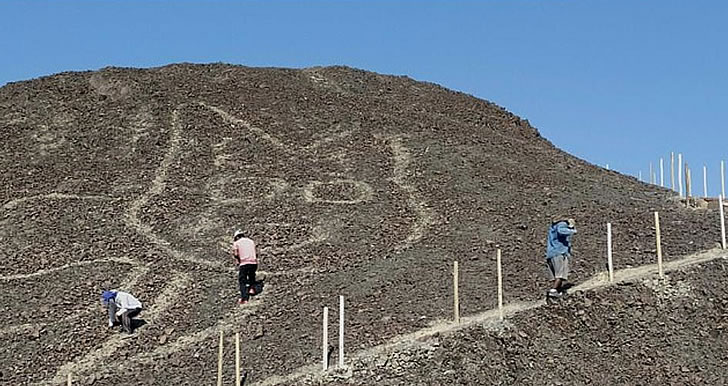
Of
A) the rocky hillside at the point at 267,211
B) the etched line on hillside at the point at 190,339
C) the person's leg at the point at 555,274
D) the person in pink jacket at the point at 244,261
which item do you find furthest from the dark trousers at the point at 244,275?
the person's leg at the point at 555,274

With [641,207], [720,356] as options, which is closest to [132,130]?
[641,207]

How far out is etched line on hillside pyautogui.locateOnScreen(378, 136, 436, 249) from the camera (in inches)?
1059

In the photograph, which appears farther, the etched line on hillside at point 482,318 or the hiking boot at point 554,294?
the hiking boot at point 554,294

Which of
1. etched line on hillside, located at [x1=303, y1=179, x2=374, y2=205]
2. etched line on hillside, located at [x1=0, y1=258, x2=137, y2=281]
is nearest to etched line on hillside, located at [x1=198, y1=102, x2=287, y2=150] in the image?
etched line on hillside, located at [x1=303, y1=179, x2=374, y2=205]

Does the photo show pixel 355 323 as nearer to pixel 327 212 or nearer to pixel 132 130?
pixel 327 212

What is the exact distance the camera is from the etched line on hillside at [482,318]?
751 inches

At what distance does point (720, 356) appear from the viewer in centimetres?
1950

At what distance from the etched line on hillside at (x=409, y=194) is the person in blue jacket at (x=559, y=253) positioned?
5.43 m

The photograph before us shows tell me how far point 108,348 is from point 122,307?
1.04m

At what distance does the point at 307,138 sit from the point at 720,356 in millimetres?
17413

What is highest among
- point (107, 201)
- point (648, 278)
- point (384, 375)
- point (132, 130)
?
point (132, 130)

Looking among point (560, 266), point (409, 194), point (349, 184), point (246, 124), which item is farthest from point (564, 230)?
point (246, 124)

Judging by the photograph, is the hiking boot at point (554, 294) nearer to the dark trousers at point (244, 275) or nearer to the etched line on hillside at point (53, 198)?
the dark trousers at point (244, 275)

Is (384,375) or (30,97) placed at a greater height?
(30,97)
